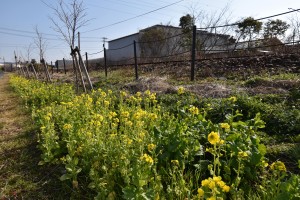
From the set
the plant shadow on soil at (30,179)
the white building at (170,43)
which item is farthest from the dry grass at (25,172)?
the white building at (170,43)

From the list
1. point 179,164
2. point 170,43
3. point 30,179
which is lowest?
point 30,179

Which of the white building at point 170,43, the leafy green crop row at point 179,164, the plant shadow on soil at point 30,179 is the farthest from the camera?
the white building at point 170,43

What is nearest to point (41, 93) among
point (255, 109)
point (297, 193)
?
→ point (255, 109)

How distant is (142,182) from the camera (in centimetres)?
200

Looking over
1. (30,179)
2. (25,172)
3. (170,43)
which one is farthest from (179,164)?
(170,43)

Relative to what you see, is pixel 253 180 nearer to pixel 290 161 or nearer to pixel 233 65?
pixel 290 161

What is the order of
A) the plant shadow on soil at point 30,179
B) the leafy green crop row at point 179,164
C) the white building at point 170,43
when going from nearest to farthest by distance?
the leafy green crop row at point 179,164
the plant shadow on soil at point 30,179
the white building at point 170,43

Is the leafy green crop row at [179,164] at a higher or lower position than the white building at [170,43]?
lower

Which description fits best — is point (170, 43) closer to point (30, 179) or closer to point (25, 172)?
point (25, 172)

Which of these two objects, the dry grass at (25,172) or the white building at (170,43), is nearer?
the dry grass at (25,172)

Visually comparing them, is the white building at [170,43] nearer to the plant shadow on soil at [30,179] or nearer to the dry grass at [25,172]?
the dry grass at [25,172]

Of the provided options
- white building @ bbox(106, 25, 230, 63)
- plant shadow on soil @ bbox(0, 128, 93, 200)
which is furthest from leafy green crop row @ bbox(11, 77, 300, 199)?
white building @ bbox(106, 25, 230, 63)

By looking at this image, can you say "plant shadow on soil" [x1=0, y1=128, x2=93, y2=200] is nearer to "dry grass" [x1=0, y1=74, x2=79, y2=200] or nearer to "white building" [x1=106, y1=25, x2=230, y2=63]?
"dry grass" [x1=0, y1=74, x2=79, y2=200]

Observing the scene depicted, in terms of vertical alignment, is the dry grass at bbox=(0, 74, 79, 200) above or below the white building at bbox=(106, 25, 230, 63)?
below
